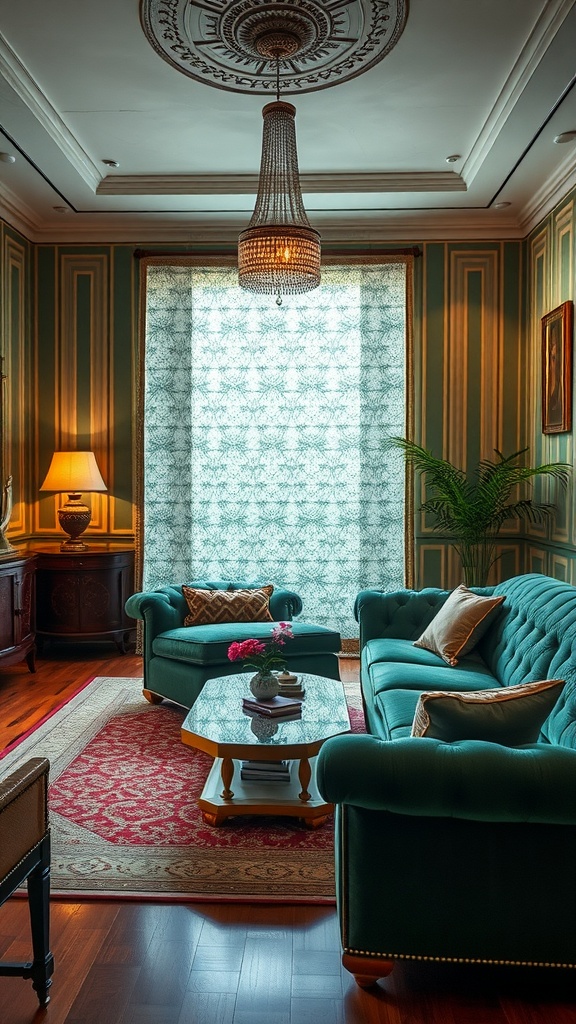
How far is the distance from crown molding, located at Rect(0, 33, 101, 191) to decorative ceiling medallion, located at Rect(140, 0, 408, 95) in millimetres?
671

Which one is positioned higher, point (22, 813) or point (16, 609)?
point (16, 609)

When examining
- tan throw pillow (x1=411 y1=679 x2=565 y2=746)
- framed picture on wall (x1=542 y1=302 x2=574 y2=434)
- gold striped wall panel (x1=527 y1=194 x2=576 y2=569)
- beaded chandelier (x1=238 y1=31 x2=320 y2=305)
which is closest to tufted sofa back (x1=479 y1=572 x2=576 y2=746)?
tan throw pillow (x1=411 y1=679 x2=565 y2=746)

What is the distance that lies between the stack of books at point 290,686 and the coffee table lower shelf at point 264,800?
15.7 inches

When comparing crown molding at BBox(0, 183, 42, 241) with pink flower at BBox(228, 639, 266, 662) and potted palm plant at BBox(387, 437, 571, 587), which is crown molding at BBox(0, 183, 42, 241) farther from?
pink flower at BBox(228, 639, 266, 662)

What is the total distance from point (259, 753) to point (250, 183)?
12.5 feet

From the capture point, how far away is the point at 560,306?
497 centimetres

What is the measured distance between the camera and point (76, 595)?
5.68 m

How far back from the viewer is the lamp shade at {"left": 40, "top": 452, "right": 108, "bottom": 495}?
566cm

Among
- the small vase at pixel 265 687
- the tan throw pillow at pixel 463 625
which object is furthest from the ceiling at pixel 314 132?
the small vase at pixel 265 687

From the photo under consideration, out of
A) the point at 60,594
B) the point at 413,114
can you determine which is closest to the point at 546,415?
the point at 413,114

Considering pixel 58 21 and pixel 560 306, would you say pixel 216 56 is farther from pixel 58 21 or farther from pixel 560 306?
pixel 560 306

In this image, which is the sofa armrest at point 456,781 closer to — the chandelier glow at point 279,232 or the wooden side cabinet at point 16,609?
the chandelier glow at point 279,232

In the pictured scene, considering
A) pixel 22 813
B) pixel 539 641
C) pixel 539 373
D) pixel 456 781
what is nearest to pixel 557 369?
pixel 539 373

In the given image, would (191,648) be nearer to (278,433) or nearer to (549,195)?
(278,433)
